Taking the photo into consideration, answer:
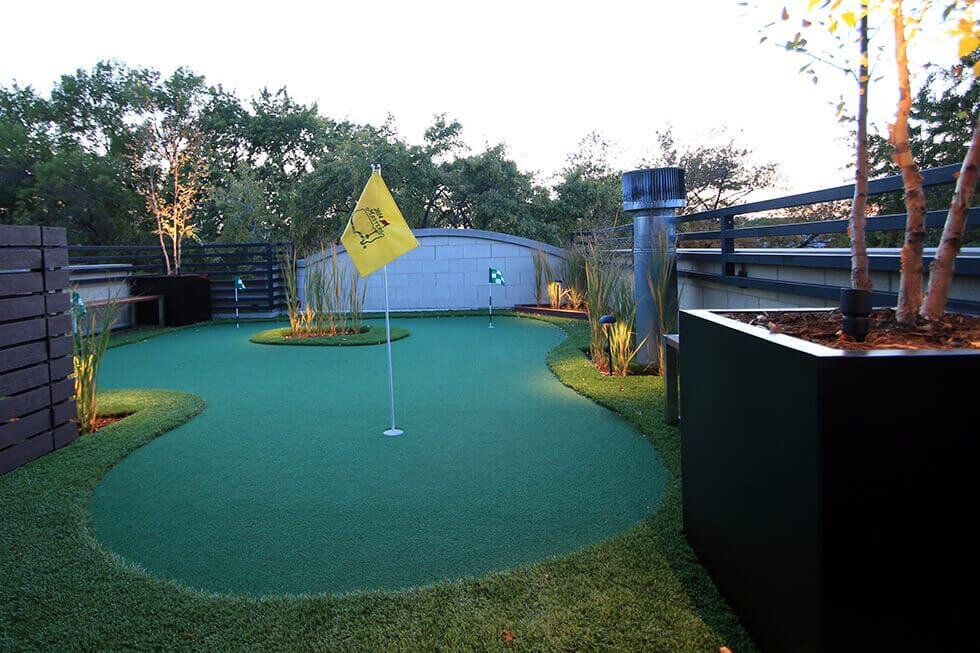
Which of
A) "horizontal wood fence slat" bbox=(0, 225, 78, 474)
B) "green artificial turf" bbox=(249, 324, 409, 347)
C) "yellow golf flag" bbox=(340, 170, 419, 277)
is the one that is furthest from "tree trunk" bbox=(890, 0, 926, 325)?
"green artificial turf" bbox=(249, 324, 409, 347)

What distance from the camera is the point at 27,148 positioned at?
2164 cm

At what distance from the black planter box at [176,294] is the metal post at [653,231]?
9.27m

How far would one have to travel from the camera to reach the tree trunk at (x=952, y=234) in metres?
1.73

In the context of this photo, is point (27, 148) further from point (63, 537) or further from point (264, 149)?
point (63, 537)

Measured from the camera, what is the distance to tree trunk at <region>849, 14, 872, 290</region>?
202 centimetres

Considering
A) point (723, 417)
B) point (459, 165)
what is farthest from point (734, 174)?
point (723, 417)

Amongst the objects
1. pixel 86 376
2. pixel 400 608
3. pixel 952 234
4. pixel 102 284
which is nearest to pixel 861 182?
pixel 952 234

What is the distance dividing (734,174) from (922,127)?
950 cm

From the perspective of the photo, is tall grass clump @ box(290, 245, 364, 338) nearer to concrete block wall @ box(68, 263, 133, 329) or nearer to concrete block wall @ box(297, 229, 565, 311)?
concrete block wall @ box(68, 263, 133, 329)

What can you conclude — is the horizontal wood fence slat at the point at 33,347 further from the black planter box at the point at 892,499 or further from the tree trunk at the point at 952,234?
the tree trunk at the point at 952,234

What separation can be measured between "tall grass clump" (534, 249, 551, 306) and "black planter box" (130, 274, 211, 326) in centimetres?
648

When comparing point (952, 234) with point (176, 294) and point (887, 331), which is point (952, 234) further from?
point (176, 294)

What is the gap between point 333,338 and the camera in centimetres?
933

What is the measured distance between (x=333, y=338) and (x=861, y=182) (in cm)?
803
